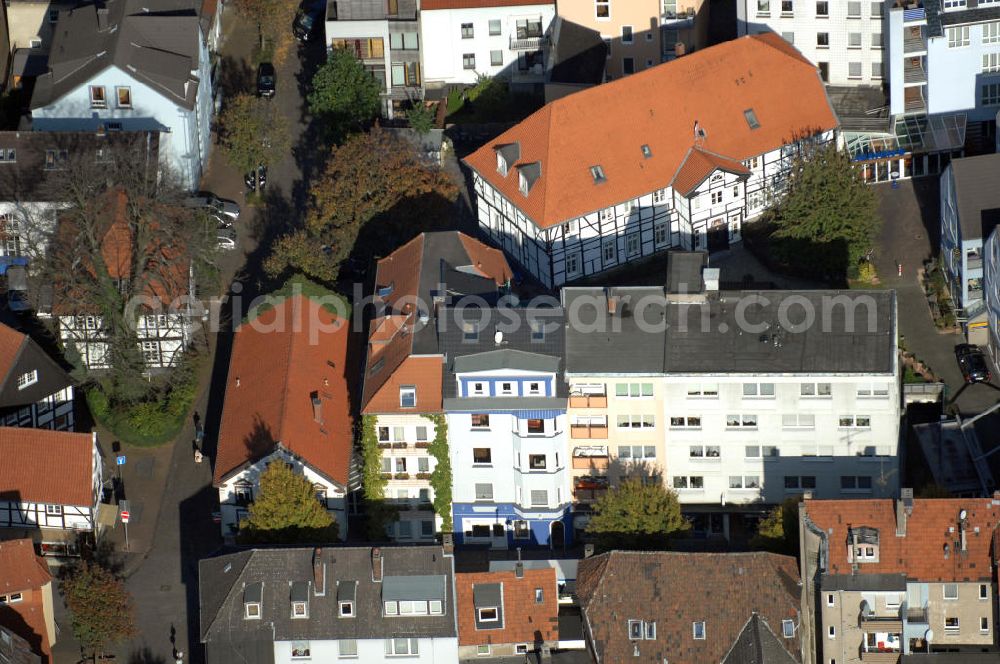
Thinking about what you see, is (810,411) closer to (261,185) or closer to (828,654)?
(828,654)

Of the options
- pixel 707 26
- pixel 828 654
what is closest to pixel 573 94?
pixel 707 26

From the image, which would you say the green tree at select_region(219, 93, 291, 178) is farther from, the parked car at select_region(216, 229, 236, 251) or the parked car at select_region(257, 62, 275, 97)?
the parked car at select_region(257, 62, 275, 97)

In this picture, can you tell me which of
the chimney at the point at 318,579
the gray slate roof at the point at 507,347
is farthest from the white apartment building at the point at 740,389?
the chimney at the point at 318,579

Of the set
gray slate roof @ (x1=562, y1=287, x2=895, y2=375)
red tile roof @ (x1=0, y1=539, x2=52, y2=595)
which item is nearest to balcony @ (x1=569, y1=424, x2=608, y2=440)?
gray slate roof @ (x1=562, y1=287, x2=895, y2=375)

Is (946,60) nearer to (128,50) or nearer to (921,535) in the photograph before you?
(921,535)

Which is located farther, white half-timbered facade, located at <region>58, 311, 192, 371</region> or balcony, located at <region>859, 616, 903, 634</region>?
white half-timbered facade, located at <region>58, 311, 192, 371</region>

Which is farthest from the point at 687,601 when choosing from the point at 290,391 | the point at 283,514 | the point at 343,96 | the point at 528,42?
the point at 528,42
